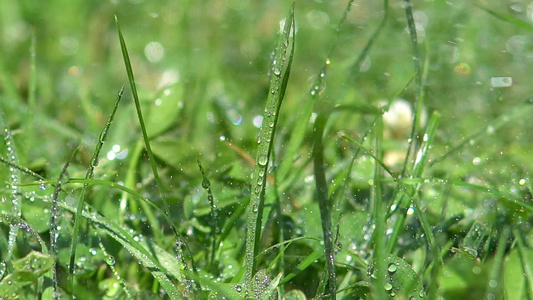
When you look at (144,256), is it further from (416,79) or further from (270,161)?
(416,79)

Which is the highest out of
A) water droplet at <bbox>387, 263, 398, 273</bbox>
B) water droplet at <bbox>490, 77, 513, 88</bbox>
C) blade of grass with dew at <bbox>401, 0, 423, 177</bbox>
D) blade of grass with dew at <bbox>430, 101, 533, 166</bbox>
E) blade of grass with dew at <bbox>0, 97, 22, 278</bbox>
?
blade of grass with dew at <bbox>0, 97, 22, 278</bbox>

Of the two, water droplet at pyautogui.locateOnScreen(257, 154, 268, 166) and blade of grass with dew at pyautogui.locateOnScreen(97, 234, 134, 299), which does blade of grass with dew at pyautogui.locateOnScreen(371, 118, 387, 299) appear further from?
blade of grass with dew at pyautogui.locateOnScreen(97, 234, 134, 299)

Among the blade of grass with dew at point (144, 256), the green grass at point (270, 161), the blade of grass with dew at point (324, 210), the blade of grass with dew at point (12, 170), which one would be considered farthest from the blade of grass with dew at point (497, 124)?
Answer: the blade of grass with dew at point (12, 170)

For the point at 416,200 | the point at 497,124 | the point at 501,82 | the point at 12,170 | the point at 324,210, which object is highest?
the point at 12,170

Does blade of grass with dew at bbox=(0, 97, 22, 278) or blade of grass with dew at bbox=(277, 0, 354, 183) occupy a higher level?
blade of grass with dew at bbox=(0, 97, 22, 278)

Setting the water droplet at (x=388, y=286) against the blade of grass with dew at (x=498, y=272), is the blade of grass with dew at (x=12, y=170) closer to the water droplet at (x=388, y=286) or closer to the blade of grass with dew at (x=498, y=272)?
the water droplet at (x=388, y=286)

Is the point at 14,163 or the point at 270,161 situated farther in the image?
the point at 270,161

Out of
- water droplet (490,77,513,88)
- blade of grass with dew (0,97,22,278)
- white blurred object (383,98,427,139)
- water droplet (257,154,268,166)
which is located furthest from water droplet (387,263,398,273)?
water droplet (490,77,513,88)

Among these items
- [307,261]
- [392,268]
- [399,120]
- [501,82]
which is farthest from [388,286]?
[501,82]
